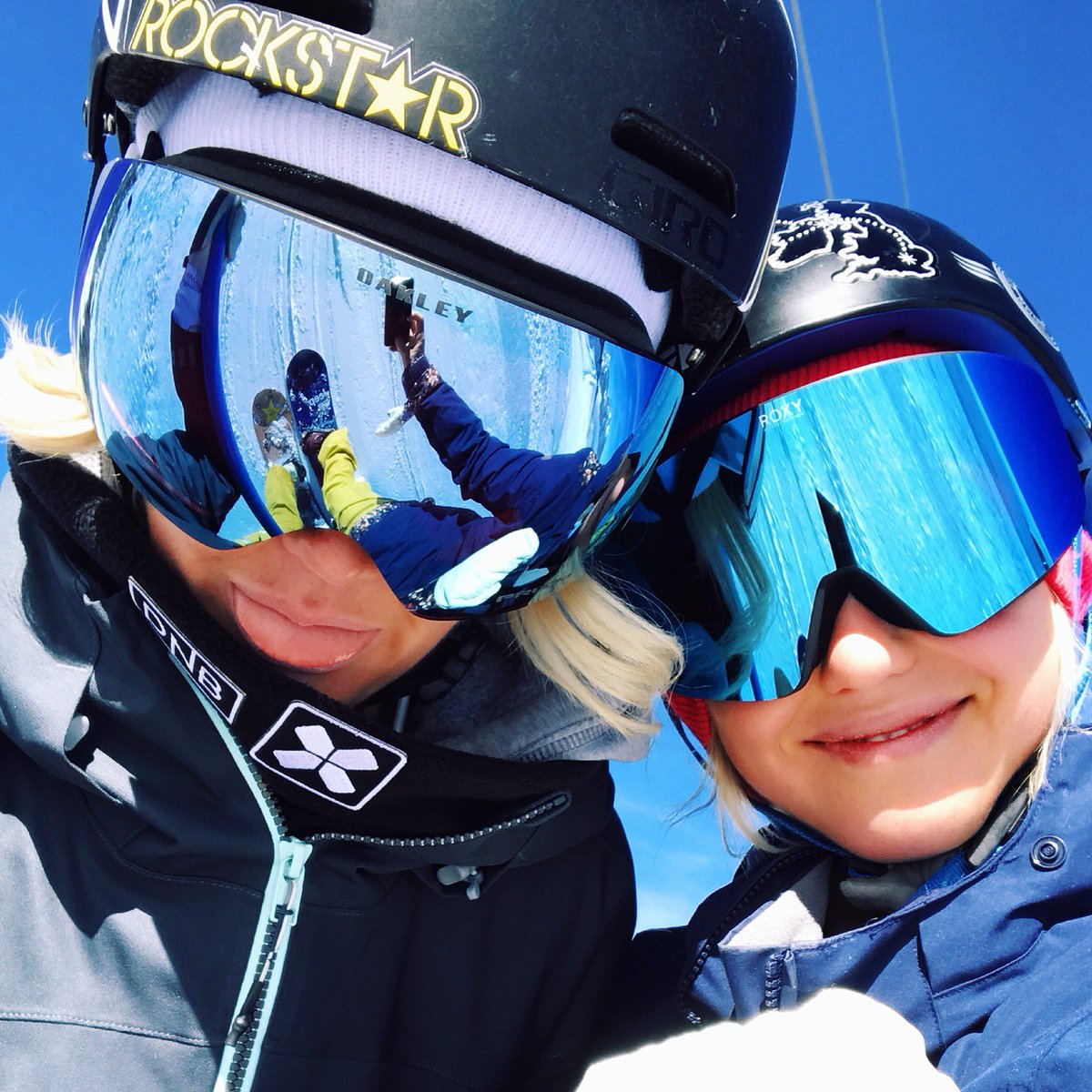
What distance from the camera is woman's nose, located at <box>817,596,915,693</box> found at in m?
1.54

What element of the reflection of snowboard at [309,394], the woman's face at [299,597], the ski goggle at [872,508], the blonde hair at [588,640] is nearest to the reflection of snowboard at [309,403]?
the reflection of snowboard at [309,394]

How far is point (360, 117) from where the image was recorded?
50.1 inches

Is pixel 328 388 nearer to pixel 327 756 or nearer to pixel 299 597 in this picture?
pixel 299 597

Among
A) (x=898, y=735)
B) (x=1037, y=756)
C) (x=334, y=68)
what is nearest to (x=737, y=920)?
(x=898, y=735)

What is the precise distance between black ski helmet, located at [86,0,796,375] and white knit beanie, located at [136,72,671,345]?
0.08 ft

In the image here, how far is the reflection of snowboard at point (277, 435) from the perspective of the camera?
4.07 ft

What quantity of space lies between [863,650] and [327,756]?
0.73m

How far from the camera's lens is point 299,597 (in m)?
1.44

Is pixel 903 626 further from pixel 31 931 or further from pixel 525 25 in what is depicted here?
pixel 31 931

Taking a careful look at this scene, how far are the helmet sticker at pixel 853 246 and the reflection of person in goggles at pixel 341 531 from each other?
0.49 feet

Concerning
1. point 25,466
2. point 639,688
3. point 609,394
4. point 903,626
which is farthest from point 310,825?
point 903,626

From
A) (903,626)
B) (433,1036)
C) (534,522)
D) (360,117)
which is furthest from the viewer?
(433,1036)

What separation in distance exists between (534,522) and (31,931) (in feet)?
2.66

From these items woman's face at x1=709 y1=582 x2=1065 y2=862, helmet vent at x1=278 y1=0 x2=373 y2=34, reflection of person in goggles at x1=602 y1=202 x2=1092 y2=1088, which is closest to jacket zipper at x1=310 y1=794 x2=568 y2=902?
reflection of person in goggles at x1=602 y1=202 x2=1092 y2=1088
